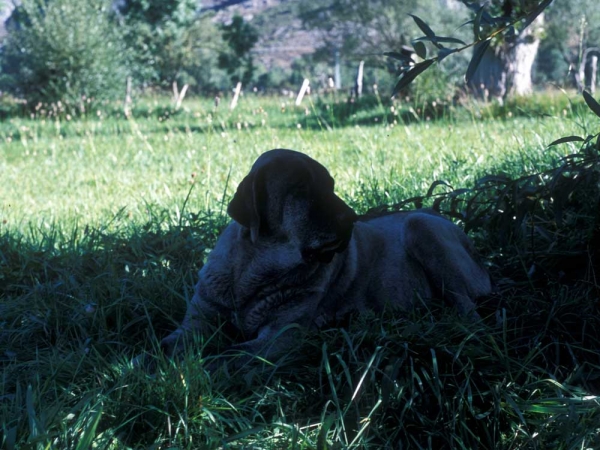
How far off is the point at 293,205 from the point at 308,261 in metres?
0.27

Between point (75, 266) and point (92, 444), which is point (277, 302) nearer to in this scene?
point (92, 444)

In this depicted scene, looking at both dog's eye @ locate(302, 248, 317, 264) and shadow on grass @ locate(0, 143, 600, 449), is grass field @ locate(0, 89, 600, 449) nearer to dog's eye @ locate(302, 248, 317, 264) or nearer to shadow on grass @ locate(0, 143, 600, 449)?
shadow on grass @ locate(0, 143, 600, 449)

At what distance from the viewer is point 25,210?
7.43 metres

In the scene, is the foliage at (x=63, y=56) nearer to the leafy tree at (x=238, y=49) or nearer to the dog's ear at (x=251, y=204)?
the leafy tree at (x=238, y=49)

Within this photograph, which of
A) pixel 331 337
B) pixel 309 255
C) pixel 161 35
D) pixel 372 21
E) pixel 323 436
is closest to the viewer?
pixel 323 436

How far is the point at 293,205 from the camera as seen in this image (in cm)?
325

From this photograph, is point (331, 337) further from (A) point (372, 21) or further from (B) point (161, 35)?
(A) point (372, 21)

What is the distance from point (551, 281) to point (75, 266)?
2843 millimetres

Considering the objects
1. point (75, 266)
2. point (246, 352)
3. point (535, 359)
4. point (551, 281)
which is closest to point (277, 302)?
point (246, 352)

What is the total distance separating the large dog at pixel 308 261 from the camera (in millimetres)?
3244

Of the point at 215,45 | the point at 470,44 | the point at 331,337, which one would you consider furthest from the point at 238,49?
the point at 331,337

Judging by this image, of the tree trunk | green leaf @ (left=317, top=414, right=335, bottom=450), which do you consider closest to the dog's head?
green leaf @ (left=317, top=414, right=335, bottom=450)

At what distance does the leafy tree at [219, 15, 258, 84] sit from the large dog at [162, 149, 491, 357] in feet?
143

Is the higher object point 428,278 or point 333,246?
point 333,246
